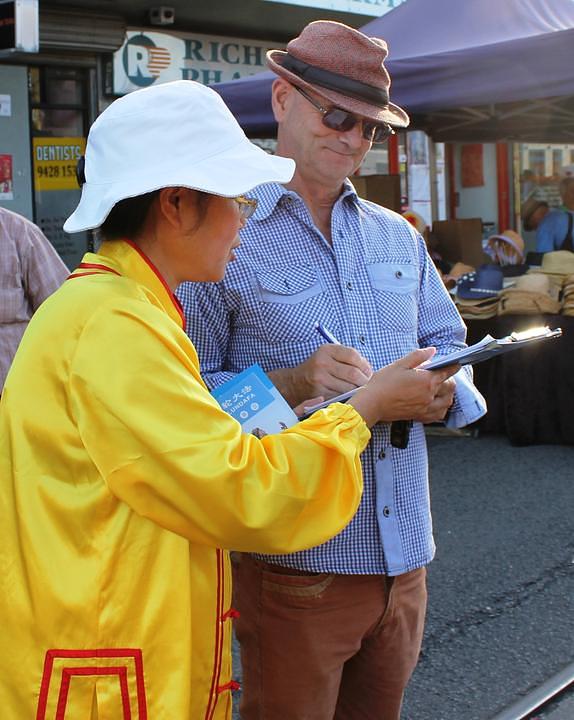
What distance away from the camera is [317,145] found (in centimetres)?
229

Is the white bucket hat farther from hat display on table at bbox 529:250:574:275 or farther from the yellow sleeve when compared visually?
hat display on table at bbox 529:250:574:275

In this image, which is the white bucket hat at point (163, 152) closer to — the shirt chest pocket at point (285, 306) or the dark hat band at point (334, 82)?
the shirt chest pocket at point (285, 306)

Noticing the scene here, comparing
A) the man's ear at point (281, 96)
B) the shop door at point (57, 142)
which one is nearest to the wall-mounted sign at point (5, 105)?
the shop door at point (57, 142)

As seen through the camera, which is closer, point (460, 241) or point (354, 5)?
point (460, 241)

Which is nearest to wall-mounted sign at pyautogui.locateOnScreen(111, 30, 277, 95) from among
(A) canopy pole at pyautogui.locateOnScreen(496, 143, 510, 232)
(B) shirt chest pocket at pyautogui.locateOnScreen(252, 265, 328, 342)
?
(A) canopy pole at pyautogui.locateOnScreen(496, 143, 510, 232)

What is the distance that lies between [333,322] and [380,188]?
20.4 ft

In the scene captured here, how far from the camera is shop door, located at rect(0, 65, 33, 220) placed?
379 inches

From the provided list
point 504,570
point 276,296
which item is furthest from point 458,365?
point 504,570

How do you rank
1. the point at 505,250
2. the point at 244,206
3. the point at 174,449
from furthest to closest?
the point at 505,250, the point at 244,206, the point at 174,449

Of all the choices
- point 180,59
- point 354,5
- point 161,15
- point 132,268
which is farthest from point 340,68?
point 354,5

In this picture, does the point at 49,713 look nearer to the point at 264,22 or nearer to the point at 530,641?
the point at 530,641

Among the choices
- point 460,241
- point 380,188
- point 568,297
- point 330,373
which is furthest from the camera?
point 460,241

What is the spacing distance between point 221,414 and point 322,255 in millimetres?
850

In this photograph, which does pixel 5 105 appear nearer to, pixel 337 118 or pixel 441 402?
pixel 337 118
